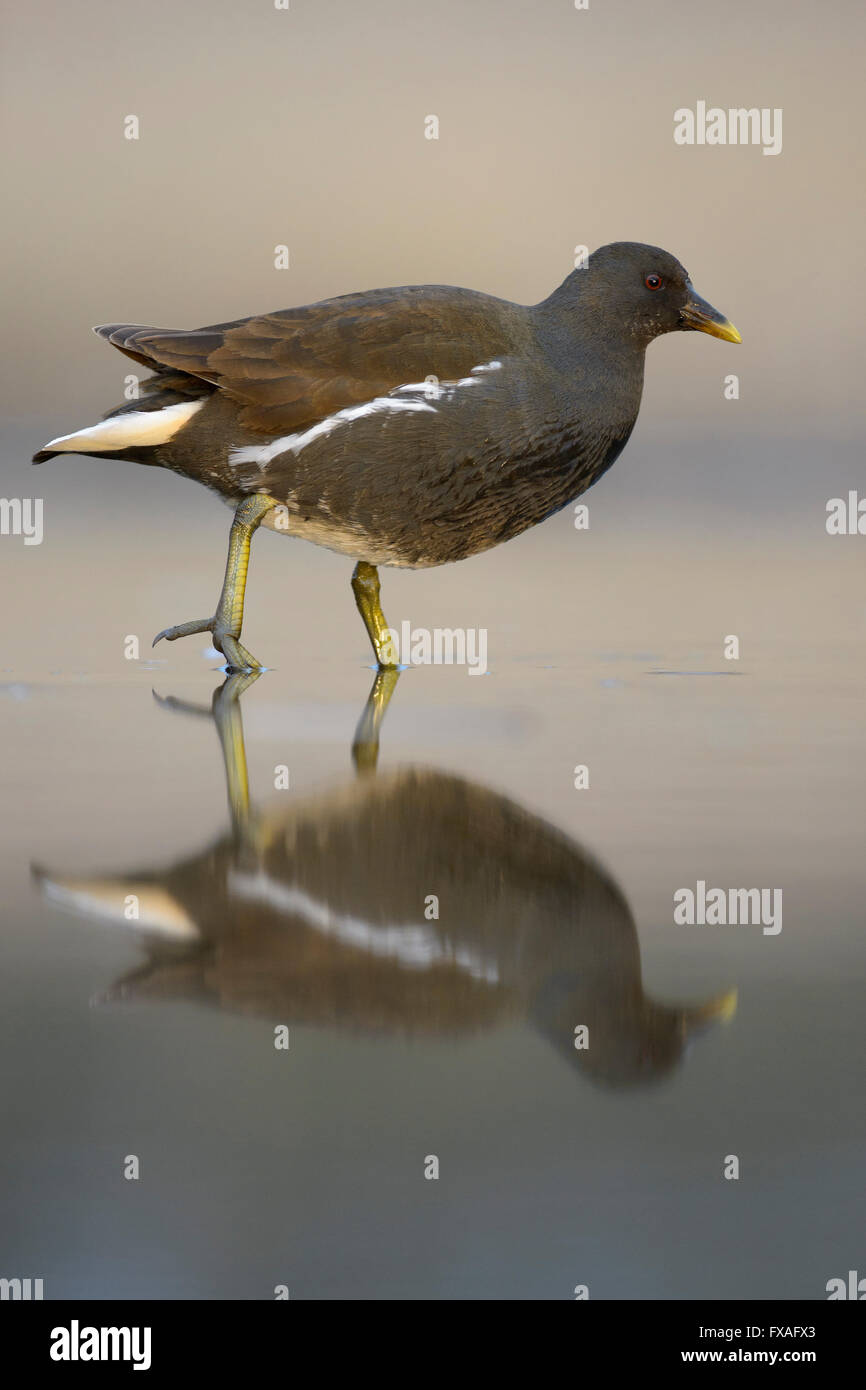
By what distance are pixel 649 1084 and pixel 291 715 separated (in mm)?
3291

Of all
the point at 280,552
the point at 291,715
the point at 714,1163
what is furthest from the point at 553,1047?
the point at 280,552

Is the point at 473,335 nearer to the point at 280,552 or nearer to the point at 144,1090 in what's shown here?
the point at 144,1090

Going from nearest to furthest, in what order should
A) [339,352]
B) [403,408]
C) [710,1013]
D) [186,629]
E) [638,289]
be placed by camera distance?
[710,1013] < [403,408] < [339,352] < [638,289] < [186,629]

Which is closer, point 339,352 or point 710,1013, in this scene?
point 710,1013

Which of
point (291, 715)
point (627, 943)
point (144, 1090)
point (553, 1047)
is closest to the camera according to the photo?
point (144, 1090)

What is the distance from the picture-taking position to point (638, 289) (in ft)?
22.4

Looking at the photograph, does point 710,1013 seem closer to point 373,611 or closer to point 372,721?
point 372,721

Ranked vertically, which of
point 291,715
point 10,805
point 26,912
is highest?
point 291,715

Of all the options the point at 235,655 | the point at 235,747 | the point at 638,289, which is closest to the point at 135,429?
the point at 235,655

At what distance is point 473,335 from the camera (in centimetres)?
646

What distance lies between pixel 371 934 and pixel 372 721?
248 centimetres

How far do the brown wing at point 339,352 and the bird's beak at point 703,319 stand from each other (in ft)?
2.77

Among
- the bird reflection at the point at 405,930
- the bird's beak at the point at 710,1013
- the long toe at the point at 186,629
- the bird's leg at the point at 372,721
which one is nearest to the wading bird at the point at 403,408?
the long toe at the point at 186,629

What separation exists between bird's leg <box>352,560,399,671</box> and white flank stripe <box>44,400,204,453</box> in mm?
1084
